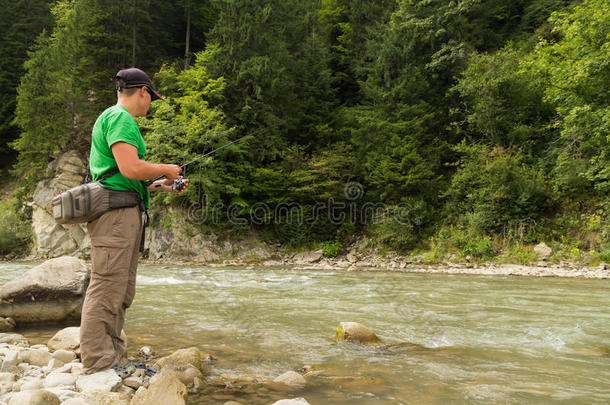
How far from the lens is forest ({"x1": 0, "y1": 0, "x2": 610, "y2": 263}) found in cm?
1361

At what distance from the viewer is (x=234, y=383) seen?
9.45 ft

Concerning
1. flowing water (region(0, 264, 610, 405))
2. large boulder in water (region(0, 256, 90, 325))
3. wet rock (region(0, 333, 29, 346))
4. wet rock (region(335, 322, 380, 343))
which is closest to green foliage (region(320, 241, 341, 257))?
flowing water (region(0, 264, 610, 405))

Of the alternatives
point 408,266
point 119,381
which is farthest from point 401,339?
point 408,266

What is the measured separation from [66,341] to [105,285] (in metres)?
1.52

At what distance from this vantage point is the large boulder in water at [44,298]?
4.57 m

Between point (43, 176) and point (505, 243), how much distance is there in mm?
22739

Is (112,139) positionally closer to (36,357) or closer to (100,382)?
(100,382)

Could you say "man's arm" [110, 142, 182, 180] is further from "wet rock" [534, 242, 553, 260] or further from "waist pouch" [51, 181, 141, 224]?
"wet rock" [534, 242, 553, 260]

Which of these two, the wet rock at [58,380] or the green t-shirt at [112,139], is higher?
the green t-shirt at [112,139]

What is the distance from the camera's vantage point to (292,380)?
115 inches

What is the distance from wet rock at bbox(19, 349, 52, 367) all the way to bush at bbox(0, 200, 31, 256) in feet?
65.9

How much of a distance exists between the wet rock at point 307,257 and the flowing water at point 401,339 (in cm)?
862

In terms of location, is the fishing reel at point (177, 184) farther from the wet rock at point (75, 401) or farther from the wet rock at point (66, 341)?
the wet rock at point (66, 341)

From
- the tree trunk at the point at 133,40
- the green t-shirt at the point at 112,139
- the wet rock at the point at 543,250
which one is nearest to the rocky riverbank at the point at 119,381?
the green t-shirt at the point at 112,139
